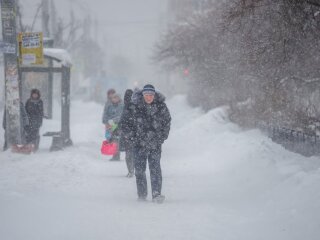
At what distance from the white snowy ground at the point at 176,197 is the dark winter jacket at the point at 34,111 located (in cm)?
132

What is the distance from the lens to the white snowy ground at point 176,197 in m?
5.77

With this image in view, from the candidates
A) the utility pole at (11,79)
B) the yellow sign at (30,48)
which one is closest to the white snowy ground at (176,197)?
the utility pole at (11,79)

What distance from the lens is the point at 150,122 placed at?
7.69 meters

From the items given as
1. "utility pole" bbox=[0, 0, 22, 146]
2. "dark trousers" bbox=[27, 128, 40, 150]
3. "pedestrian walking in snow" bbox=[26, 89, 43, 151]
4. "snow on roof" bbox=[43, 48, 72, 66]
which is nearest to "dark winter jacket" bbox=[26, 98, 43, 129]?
"pedestrian walking in snow" bbox=[26, 89, 43, 151]

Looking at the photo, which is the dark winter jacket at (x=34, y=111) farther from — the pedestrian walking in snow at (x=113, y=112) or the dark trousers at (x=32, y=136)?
the pedestrian walking in snow at (x=113, y=112)

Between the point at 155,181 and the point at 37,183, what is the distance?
2273 millimetres

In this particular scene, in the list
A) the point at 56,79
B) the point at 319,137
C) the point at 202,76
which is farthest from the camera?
the point at 56,79

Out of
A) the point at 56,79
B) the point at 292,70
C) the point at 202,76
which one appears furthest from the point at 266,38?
the point at 56,79

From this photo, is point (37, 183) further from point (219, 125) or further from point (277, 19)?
point (219, 125)

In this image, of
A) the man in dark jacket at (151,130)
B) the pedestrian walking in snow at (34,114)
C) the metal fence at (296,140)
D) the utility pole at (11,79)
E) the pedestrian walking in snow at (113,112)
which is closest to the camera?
the man in dark jacket at (151,130)

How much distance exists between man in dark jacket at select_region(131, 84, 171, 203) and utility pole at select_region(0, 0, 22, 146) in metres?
5.22

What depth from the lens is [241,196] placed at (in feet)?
27.1

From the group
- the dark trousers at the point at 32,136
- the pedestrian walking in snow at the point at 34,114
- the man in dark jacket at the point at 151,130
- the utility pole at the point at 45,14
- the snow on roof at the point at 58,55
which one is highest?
the utility pole at the point at 45,14

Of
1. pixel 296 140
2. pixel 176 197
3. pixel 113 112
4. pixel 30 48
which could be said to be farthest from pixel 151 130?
pixel 30 48
